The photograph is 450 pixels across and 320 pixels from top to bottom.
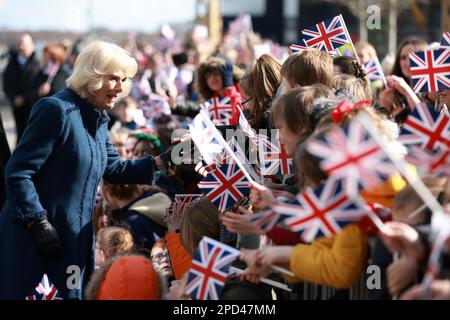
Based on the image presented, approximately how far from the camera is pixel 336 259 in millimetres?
3225

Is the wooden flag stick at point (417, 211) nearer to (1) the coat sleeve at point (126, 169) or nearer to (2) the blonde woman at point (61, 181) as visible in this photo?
(2) the blonde woman at point (61, 181)

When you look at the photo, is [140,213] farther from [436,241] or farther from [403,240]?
[436,241]

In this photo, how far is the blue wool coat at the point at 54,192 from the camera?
4312 millimetres

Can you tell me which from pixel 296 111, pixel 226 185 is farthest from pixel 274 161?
pixel 296 111

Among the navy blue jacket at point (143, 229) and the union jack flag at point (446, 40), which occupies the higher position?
the union jack flag at point (446, 40)

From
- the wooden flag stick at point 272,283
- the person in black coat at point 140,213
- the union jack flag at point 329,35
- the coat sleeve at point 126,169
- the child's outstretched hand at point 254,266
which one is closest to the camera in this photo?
the child's outstretched hand at point 254,266

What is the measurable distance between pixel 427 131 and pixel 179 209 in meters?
1.67

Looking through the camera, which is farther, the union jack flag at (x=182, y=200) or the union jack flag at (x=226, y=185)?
the union jack flag at (x=182, y=200)

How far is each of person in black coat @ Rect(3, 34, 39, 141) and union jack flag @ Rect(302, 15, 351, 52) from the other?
29.3 ft

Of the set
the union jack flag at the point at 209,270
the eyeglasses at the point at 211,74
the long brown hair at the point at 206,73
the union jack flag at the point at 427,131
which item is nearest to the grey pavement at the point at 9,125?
the long brown hair at the point at 206,73

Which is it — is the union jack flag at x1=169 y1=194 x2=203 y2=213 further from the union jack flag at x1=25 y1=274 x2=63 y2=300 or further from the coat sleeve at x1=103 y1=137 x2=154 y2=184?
the union jack flag at x1=25 y1=274 x2=63 y2=300

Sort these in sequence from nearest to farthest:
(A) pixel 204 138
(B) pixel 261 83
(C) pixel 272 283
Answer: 1. (C) pixel 272 283
2. (A) pixel 204 138
3. (B) pixel 261 83

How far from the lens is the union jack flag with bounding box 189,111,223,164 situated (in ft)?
13.0
